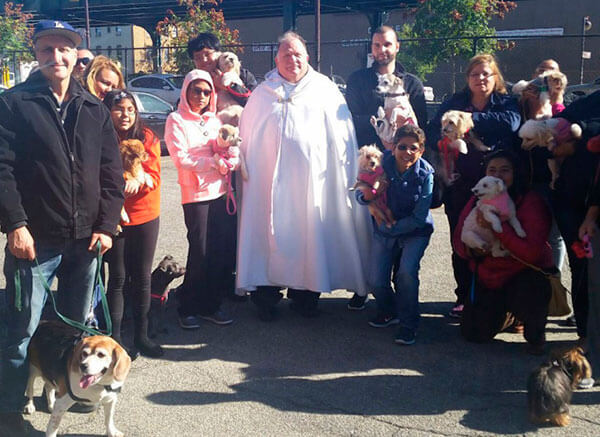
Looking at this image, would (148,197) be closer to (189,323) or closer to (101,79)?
(101,79)

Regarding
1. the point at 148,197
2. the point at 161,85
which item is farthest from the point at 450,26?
the point at 148,197

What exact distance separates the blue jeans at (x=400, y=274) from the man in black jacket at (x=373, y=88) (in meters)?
0.96

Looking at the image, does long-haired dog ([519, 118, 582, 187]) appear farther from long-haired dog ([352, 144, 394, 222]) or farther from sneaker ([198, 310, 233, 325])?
sneaker ([198, 310, 233, 325])

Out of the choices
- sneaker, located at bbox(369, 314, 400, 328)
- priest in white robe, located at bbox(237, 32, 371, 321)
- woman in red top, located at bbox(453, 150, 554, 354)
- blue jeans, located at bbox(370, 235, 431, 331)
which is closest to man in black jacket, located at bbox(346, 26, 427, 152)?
priest in white robe, located at bbox(237, 32, 371, 321)

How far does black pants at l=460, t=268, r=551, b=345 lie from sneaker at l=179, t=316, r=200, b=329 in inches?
82.6

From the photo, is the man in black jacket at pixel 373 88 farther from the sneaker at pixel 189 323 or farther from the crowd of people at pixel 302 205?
the sneaker at pixel 189 323

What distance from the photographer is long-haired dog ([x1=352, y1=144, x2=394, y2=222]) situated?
503 centimetres

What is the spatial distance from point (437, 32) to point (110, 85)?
18.1m

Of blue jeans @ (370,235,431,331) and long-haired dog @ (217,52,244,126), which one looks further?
long-haired dog @ (217,52,244,126)

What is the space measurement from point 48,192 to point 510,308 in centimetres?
327

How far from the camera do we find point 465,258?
16.6 feet

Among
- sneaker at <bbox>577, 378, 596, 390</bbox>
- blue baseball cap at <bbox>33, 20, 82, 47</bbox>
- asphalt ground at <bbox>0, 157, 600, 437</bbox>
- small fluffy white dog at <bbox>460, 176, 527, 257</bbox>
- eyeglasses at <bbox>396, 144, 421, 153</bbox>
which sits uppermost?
blue baseball cap at <bbox>33, 20, 82, 47</bbox>

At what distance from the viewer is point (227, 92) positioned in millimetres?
5770

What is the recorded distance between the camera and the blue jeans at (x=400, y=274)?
16.3 feet
